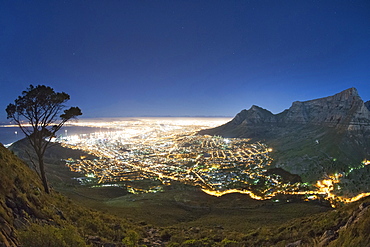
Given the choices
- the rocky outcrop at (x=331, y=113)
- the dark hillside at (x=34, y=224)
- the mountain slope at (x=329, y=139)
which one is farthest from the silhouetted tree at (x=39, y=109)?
the rocky outcrop at (x=331, y=113)

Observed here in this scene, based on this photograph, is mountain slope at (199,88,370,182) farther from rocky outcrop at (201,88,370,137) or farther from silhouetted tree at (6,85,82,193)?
silhouetted tree at (6,85,82,193)

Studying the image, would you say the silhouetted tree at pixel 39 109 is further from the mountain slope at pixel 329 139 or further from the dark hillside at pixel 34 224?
the mountain slope at pixel 329 139

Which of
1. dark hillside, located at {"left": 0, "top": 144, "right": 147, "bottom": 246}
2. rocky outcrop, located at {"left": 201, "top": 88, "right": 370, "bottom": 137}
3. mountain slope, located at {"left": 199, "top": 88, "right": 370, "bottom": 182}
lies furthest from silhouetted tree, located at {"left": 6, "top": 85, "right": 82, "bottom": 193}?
rocky outcrop, located at {"left": 201, "top": 88, "right": 370, "bottom": 137}

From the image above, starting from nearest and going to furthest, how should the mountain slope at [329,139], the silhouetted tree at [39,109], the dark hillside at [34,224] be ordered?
1. the dark hillside at [34,224]
2. the silhouetted tree at [39,109]
3. the mountain slope at [329,139]

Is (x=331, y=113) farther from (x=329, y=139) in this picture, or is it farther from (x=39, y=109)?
(x=39, y=109)

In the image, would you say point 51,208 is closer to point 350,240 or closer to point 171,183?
point 350,240

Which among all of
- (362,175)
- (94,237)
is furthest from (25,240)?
(362,175)

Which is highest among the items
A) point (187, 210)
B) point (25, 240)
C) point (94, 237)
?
point (25, 240)

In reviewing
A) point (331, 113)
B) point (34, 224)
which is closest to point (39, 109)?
point (34, 224)

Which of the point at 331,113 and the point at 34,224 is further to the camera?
the point at 331,113

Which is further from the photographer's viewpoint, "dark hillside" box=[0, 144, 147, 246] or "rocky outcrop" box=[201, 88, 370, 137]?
"rocky outcrop" box=[201, 88, 370, 137]

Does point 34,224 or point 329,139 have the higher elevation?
point 34,224
